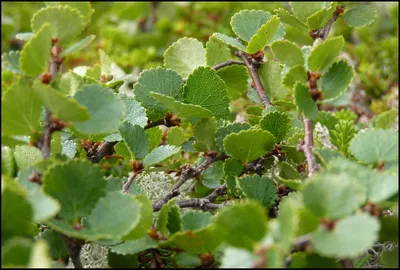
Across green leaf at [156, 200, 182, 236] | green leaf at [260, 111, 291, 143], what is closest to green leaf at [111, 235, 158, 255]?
green leaf at [156, 200, 182, 236]

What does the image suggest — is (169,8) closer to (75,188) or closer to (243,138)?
(243,138)

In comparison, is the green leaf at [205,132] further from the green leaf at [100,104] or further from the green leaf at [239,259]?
the green leaf at [239,259]

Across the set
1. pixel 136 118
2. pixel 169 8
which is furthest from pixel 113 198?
pixel 169 8

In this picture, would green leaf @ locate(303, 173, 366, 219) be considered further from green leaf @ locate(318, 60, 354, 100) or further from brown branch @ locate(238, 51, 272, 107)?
brown branch @ locate(238, 51, 272, 107)

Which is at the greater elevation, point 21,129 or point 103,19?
point 21,129

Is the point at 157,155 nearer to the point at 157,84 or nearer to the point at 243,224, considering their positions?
the point at 157,84

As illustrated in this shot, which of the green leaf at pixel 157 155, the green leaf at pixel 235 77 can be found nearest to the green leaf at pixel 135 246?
the green leaf at pixel 157 155
